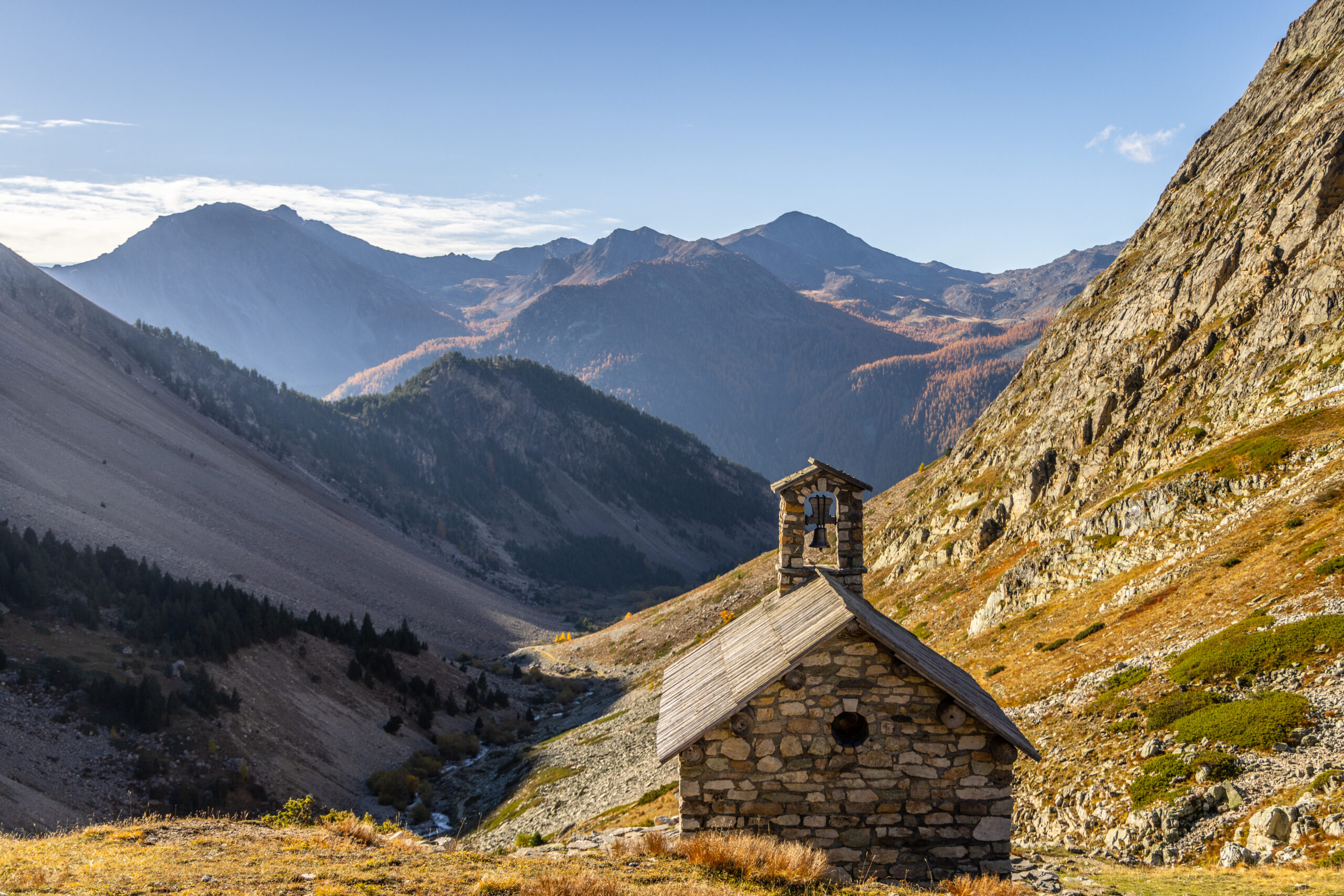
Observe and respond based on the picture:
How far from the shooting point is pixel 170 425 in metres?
114

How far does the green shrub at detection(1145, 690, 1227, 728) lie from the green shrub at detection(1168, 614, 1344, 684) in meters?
0.88

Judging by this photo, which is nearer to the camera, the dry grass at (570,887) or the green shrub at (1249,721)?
the dry grass at (570,887)

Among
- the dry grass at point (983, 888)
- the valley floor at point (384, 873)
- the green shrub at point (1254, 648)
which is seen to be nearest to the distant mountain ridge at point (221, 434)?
the valley floor at point (384, 873)

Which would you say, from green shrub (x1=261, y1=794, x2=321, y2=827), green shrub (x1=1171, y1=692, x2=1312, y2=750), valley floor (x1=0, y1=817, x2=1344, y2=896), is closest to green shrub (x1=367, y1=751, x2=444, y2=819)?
green shrub (x1=261, y1=794, x2=321, y2=827)

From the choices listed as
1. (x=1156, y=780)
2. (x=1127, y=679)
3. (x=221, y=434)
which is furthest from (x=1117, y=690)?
(x=221, y=434)

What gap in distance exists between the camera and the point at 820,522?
1925 cm

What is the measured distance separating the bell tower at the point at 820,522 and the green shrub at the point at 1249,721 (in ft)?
31.9

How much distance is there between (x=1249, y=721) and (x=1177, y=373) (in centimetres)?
3234

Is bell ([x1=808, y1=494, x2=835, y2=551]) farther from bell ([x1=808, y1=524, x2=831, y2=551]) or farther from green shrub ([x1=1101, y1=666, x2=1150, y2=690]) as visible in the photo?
green shrub ([x1=1101, y1=666, x2=1150, y2=690])

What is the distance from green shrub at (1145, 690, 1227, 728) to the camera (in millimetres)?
21078

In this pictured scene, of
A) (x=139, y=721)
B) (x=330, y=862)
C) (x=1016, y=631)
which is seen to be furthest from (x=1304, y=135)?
(x=139, y=721)

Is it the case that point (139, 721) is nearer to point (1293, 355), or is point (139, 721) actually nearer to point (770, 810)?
point (770, 810)

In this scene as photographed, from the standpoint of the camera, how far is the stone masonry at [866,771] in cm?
1447

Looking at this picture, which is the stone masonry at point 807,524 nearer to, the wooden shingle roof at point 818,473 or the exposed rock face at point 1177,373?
the wooden shingle roof at point 818,473
